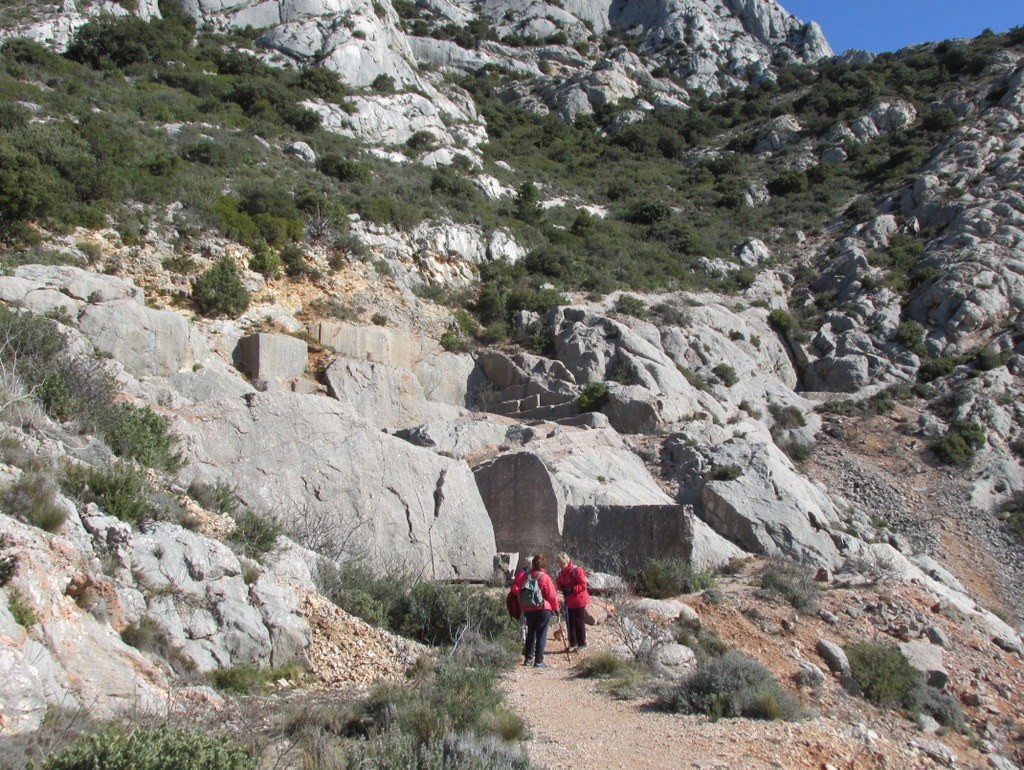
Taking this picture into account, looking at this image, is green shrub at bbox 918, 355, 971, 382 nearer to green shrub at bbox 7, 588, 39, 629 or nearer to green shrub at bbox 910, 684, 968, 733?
green shrub at bbox 910, 684, 968, 733

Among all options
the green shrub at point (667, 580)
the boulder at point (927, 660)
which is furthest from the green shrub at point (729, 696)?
the green shrub at point (667, 580)

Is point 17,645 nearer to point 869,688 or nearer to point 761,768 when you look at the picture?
point 761,768

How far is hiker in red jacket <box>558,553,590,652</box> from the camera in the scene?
8.12m

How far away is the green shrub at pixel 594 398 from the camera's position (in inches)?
751

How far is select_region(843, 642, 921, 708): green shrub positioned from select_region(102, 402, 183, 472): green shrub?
30.0 feet

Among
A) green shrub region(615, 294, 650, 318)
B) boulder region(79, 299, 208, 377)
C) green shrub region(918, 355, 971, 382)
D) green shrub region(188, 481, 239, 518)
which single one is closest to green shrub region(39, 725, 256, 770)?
green shrub region(188, 481, 239, 518)

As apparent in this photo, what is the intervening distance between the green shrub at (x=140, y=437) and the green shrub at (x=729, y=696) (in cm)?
653

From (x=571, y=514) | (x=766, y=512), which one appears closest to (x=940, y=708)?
(x=571, y=514)

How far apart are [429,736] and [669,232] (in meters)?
32.4

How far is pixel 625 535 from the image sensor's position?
1248cm

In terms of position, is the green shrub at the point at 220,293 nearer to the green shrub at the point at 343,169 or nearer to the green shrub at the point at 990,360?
the green shrub at the point at 343,169

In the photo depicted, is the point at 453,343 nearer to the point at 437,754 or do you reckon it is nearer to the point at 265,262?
the point at 265,262

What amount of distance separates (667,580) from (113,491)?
7.88 metres

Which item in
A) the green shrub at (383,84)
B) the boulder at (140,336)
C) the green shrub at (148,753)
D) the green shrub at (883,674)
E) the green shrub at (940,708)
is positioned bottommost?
the green shrub at (940,708)
